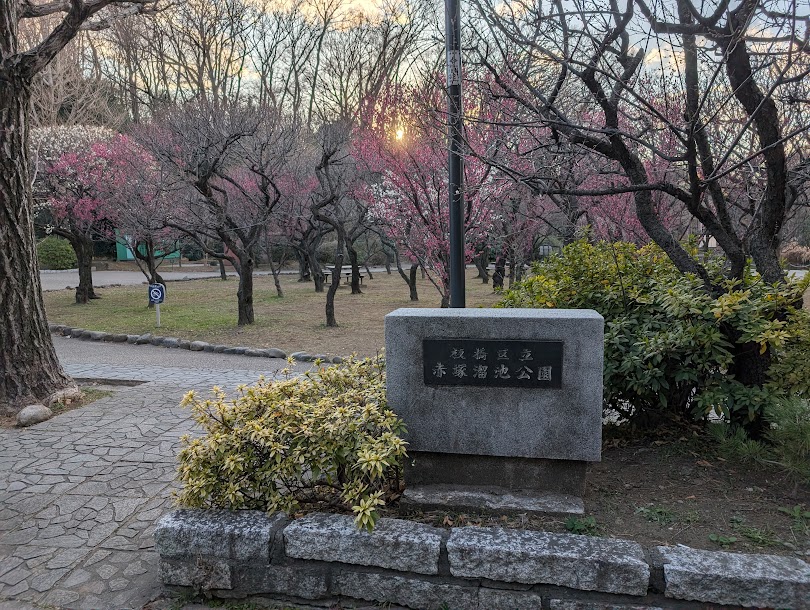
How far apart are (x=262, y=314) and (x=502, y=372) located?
11.5 m

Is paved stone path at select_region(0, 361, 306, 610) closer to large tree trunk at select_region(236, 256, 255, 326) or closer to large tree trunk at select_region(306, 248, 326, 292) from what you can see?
large tree trunk at select_region(236, 256, 255, 326)

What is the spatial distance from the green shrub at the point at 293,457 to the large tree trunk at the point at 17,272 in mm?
3763

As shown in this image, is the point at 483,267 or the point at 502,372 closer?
the point at 502,372

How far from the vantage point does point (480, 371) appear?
3.29 metres

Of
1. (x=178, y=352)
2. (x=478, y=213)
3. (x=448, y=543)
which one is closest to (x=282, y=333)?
(x=178, y=352)

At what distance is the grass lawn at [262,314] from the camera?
10.8 meters

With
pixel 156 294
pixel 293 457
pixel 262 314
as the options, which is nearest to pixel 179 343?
pixel 156 294

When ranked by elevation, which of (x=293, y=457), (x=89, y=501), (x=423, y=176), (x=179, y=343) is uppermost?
(x=423, y=176)

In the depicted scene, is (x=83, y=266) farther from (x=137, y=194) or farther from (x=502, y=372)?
(x=502, y=372)

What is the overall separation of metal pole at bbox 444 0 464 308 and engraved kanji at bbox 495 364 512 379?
7.47 ft

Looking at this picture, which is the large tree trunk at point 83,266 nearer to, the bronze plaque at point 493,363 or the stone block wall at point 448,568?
the stone block wall at point 448,568

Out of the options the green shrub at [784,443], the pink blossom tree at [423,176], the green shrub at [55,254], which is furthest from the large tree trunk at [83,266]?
the green shrub at [784,443]

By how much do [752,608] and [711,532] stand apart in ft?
1.51

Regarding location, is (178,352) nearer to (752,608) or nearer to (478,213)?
(478,213)
